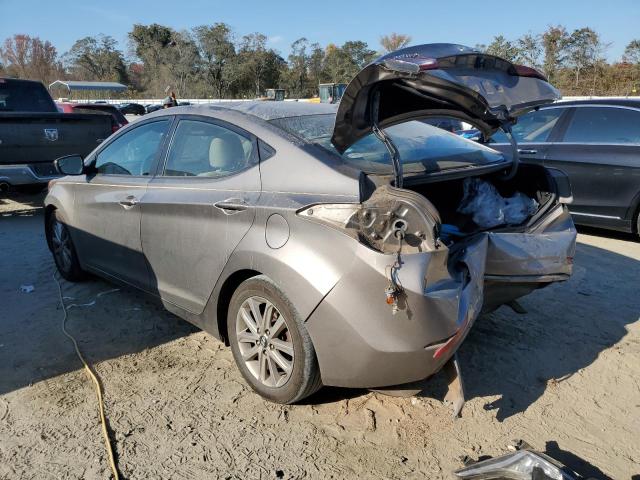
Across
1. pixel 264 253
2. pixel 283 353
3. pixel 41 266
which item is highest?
pixel 264 253

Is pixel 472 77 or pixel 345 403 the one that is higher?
pixel 472 77

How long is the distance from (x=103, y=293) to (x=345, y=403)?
275cm

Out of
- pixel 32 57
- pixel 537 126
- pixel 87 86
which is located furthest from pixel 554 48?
pixel 32 57

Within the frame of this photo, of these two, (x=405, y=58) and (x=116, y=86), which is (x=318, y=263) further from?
(x=116, y=86)

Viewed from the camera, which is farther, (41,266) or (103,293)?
(41,266)

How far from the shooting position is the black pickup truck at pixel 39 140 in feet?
23.3

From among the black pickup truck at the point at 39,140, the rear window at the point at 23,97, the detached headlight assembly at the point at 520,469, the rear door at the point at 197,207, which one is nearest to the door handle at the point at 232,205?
the rear door at the point at 197,207

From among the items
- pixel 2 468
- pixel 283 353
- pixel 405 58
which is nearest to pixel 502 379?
pixel 283 353

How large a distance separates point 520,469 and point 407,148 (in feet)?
6.36

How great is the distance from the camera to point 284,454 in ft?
8.46

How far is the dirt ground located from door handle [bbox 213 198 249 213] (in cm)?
109

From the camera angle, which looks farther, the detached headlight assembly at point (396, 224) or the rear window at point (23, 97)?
the rear window at point (23, 97)

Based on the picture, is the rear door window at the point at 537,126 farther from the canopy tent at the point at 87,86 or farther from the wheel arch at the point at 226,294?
the canopy tent at the point at 87,86

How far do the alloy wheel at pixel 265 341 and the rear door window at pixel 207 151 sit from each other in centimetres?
83
